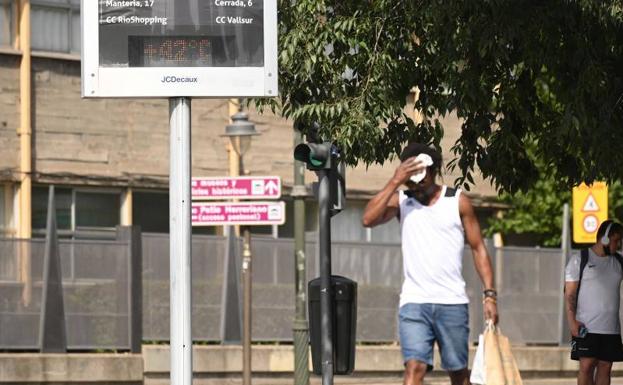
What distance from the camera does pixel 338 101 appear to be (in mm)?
14008

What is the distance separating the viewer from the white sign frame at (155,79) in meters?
9.10

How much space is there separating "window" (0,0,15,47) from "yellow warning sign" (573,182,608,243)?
8962 mm

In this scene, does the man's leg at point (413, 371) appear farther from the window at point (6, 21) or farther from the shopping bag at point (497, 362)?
the window at point (6, 21)

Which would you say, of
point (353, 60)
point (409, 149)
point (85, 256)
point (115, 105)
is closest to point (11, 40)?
point (115, 105)

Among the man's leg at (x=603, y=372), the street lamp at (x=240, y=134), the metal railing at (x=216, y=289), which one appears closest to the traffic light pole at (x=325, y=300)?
the man's leg at (x=603, y=372)

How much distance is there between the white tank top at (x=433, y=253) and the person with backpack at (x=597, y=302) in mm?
4652

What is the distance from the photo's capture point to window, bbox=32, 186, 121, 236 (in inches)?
1065

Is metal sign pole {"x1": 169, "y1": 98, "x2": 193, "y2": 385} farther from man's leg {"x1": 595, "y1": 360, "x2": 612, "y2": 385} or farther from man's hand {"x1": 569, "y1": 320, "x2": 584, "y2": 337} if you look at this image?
man's leg {"x1": 595, "y1": 360, "x2": 612, "y2": 385}

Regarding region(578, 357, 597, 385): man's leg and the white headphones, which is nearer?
the white headphones

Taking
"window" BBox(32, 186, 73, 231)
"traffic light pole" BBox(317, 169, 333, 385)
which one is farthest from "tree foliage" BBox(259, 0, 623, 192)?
"window" BBox(32, 186, 73, 231)

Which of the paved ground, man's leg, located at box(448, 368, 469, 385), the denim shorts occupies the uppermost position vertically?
the denim shorts

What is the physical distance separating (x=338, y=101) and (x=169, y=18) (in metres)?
4.97

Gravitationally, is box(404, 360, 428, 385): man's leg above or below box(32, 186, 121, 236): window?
below

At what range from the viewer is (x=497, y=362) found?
9461mm
